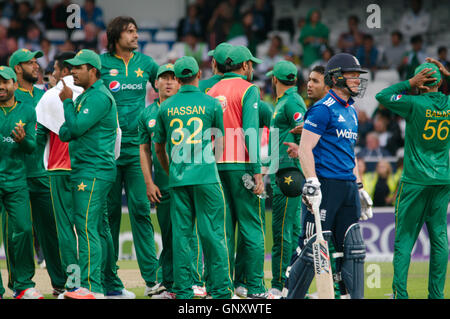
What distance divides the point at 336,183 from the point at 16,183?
349 cm

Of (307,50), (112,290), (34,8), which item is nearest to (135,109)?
(112,290)

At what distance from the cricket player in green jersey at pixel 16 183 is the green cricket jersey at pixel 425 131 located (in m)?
3.92

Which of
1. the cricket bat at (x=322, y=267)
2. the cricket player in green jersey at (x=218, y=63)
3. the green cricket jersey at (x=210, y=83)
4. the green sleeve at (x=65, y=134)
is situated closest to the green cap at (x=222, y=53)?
the cricket player in green jersey at (x=218, y=63)

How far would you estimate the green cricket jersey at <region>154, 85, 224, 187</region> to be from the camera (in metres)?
6.94

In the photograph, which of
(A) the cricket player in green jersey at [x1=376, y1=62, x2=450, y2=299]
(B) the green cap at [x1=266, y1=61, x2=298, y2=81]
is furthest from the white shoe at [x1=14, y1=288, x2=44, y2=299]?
(A) the cricket player in green jersey at [x1=376, y1=62, x2=450, y2=299]

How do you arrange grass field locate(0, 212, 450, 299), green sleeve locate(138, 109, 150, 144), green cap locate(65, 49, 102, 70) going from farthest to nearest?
grass field locate(0, 212, 450, 299)
green sleeve locate(138, 109, 150, 144)
green cap locate(65, 49, 102, 70)

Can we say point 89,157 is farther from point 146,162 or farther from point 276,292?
point 276,292

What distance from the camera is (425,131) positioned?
763 cm

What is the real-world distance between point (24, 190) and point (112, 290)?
1.49m

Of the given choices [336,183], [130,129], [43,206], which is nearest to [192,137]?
[336,183]

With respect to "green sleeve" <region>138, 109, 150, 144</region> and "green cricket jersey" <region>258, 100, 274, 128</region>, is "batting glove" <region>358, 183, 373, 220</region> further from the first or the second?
"green sleeve" <region>138, 109, 150, 144</region>

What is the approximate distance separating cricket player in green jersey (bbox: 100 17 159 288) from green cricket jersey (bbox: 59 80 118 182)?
0.95 metres

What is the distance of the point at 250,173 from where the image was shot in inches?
295
